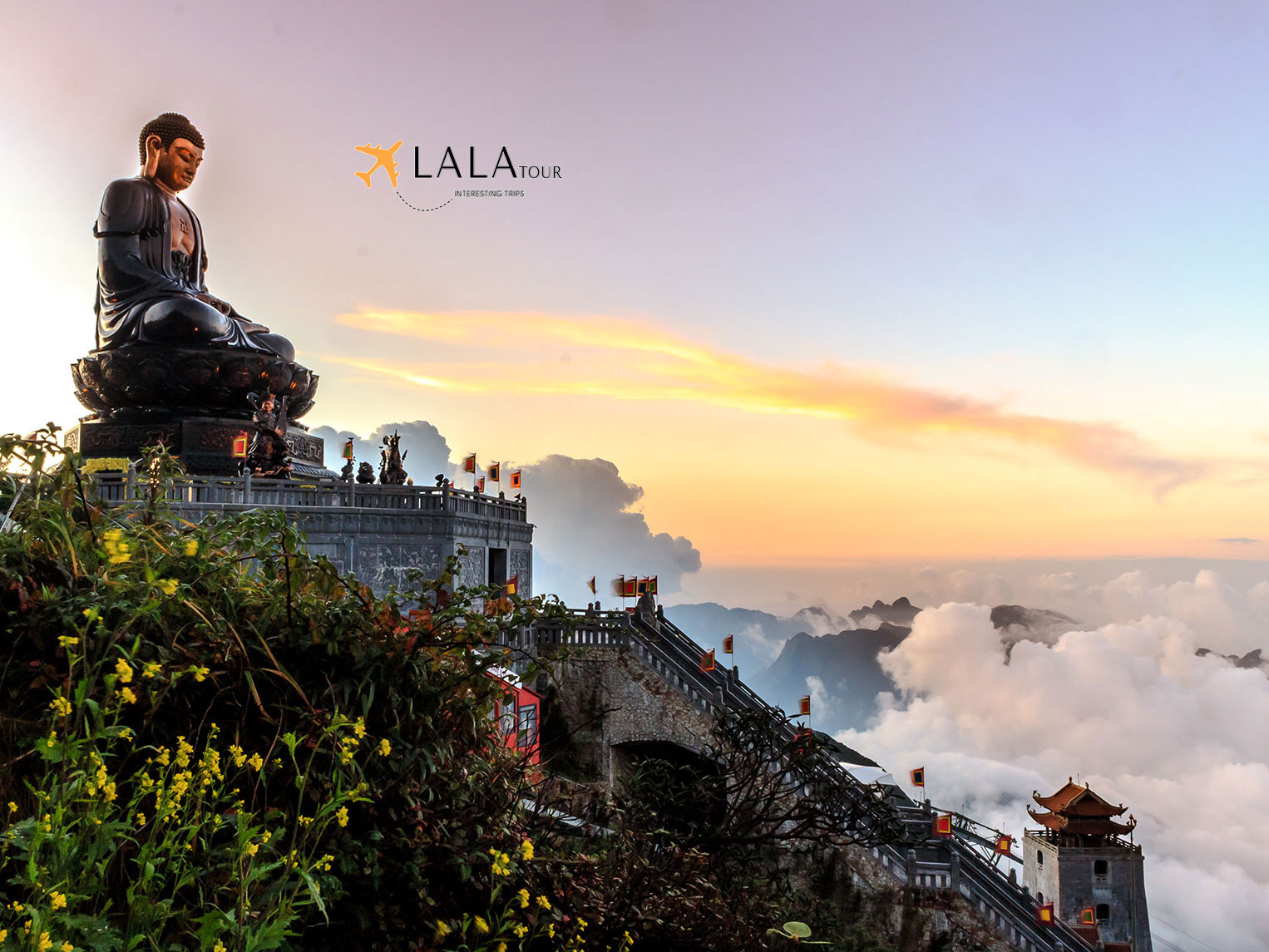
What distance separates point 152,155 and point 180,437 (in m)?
7.84

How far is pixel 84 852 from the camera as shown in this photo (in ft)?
11.0

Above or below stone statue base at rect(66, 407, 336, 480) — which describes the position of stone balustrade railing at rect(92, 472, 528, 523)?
below

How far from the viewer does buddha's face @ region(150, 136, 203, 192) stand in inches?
1015

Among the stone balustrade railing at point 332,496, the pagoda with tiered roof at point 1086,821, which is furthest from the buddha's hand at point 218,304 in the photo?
the pagoda with tiered roof at point 1086,821

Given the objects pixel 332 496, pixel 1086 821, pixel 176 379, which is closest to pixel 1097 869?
pixel 1086 821

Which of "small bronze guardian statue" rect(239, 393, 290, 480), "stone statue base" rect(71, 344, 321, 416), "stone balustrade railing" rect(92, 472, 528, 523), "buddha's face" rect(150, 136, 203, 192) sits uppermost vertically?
"buddha's face" rect(150, 136, 203, 192)

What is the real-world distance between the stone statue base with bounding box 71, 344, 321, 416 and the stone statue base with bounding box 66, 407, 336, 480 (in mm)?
242

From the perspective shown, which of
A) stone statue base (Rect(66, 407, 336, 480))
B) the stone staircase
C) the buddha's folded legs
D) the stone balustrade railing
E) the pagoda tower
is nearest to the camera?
the stone staircase

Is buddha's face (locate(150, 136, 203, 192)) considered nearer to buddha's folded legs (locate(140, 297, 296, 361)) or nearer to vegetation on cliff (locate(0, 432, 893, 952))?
buddha's folded legs (locate(140, 297, 296, 361))

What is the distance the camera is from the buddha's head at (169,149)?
2575 cm

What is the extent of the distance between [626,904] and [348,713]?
1.42 meters

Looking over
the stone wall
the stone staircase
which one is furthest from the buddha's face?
the stone wall

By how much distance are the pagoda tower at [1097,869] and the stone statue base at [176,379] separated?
32511mm

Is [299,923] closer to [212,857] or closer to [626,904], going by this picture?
[212,857]
